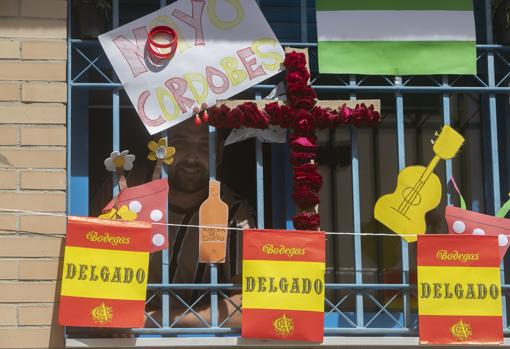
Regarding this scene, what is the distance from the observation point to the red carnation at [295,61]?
6.74 metres

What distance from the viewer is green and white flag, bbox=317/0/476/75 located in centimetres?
686

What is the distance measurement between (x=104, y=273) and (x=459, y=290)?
2.34m

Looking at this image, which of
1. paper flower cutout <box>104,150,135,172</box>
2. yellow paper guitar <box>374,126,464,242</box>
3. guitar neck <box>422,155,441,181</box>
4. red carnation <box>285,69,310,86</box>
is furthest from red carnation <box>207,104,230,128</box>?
guitar neck <box>422,155,441,181</box>

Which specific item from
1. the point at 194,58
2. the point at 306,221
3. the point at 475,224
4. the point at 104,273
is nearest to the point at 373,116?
the point at 306,221

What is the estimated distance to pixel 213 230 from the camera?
6.65 m

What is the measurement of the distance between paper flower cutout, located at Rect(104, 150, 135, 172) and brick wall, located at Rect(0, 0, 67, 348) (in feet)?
1.01

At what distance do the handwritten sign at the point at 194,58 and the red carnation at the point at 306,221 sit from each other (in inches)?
38.5

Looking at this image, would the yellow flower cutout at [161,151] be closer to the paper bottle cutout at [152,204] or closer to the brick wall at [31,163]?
the paper bottle cutout at [152,204]

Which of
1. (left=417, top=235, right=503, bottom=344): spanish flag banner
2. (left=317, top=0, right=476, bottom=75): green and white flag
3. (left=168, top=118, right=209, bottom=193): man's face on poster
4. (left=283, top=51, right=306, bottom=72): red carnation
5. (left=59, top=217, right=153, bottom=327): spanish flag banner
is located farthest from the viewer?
(left=168, top=118, right=209, bottom=193): man's face on poster

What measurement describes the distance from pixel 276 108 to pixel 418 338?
71.8 inches

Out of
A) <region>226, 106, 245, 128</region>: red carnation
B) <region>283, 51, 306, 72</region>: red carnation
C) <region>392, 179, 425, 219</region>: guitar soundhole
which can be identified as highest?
<region>283, 51, 306, 72</region>: red carnation

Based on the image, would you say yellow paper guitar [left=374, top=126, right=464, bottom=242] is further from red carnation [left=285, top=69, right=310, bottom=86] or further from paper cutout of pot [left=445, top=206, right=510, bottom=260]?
red carnation [left=285, top=69, right=310, bottom=86]

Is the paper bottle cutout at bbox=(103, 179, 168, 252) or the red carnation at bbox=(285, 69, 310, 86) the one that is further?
the red carnation at bbox=(285, 69, 310, 86)

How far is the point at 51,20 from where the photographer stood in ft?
22.1
